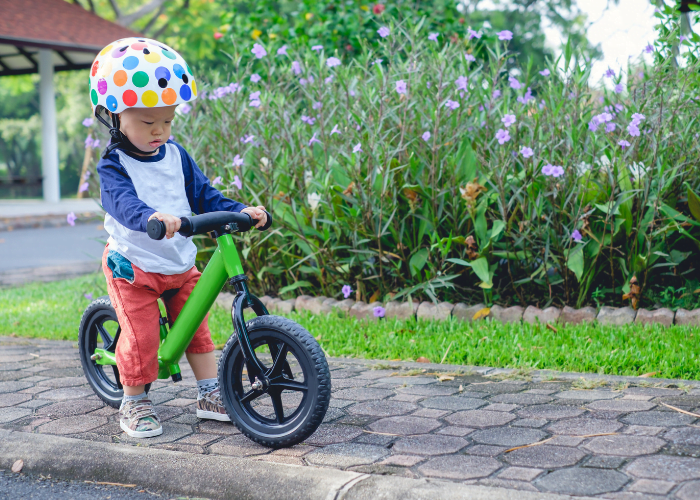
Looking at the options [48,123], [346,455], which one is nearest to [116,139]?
[346,455]

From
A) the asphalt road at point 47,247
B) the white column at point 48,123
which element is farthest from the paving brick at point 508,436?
the white column at point 48,123

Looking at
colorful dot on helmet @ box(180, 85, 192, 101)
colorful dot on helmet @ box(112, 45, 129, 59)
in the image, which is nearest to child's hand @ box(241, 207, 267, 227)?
colorful dot on helmet @ box(180, 85, 192, 101)

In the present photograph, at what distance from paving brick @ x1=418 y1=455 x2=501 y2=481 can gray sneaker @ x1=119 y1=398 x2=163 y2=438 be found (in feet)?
3.76

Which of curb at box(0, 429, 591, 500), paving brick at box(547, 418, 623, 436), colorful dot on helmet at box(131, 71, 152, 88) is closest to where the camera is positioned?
curb at box(0, 429, 591, 500)

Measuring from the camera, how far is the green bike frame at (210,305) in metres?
2.92

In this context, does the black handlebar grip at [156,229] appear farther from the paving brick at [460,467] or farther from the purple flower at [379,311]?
the purple flower at [379,311]

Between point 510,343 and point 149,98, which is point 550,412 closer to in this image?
point 510,343

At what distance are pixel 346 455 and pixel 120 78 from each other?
1603 mm

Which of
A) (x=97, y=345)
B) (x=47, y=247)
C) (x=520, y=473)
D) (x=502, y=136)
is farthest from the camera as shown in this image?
(x=47, y=247)

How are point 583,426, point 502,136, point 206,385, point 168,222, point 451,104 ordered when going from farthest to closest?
1. point 451,104
2. point 502,136
3. point 206,385
4. point 583,426
5. point 168,222

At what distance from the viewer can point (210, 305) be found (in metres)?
3.13

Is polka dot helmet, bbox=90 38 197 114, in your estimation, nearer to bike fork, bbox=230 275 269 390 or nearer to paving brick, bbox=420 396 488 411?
bike fork, bbox=230 275 269 390

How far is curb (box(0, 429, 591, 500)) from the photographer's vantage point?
7.74ft

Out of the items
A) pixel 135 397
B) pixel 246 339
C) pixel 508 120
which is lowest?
pixel 135 397
